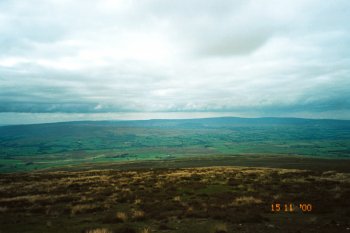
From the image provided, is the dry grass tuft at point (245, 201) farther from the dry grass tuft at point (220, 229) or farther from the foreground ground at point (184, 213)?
the dry grass tuft at point (220, 229)

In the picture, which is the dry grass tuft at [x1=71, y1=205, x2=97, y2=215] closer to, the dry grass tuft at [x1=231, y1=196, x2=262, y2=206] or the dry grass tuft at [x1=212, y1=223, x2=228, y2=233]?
the dry grass tuft at [x1=212, y1=223, x2=228, y2=233]

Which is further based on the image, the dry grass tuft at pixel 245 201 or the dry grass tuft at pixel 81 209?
the dry grass tuft at pixel 245 201

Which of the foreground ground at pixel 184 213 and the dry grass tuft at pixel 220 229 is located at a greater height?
the dry grass tuft at pixel 220 229

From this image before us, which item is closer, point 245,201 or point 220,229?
point 220,229

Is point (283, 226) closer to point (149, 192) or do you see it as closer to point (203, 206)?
point (203, 206)

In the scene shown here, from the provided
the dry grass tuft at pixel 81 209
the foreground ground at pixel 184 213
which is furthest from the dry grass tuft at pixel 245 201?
the dry grass tuft at pixel 81 209
